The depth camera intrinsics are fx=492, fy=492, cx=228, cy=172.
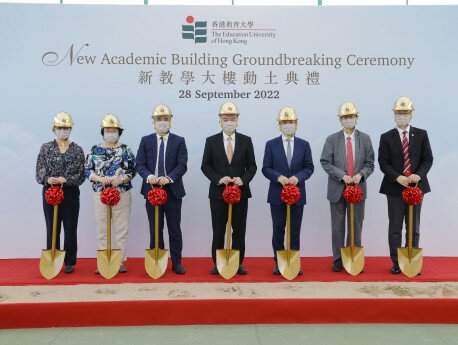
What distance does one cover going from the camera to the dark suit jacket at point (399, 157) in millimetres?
4285

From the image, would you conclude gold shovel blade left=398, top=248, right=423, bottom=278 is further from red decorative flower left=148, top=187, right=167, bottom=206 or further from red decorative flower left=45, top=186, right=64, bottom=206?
red decorative flower left=45, top=186, right=64, bottom=206

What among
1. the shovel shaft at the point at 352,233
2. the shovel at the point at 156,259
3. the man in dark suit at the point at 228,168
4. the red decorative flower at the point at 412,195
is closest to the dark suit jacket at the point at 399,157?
the red decorative flower at the point at 412,195

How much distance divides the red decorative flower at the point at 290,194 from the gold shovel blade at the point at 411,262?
1.02 metres

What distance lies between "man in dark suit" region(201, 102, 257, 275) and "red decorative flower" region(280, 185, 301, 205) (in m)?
0.35

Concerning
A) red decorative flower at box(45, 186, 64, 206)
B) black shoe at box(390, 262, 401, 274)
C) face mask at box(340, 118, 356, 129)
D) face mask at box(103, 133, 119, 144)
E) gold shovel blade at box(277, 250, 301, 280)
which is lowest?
black shoe at box(390, 262, 401, 274)

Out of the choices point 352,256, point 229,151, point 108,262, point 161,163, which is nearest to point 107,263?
point 108,262

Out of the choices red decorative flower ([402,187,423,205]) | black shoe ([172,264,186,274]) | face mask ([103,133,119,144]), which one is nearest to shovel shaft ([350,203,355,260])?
red decorative flower ([402,187,423,205])

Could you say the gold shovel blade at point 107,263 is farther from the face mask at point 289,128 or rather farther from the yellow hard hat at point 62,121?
the face mask at point 289,128

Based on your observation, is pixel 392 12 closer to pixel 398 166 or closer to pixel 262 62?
pixel 262 62

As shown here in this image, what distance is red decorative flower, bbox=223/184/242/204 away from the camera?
4.11 meters

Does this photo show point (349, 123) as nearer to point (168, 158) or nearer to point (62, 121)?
point (168, 158)

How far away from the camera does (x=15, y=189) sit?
513 cm

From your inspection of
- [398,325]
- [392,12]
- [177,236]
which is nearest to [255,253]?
[177,236]

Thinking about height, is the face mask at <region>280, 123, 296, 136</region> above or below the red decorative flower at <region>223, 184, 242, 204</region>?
above
